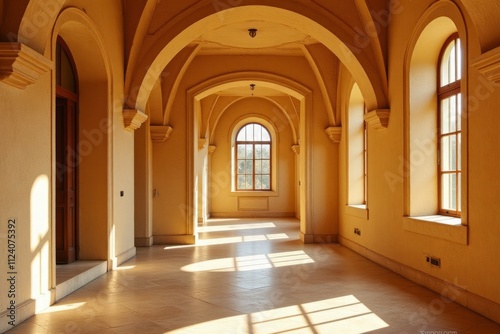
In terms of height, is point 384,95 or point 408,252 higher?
point 384,95

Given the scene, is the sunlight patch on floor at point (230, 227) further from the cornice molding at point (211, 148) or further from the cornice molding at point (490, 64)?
the cornice molding at point (490, 64)

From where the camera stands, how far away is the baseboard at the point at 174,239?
10.9 metres

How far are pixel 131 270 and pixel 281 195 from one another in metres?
11.2

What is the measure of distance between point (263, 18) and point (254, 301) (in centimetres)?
479

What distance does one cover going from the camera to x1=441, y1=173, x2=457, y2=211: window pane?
634 centimetres

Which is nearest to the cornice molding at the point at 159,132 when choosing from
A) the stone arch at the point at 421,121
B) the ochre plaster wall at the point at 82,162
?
the ochre plaster wall at the point at 82,162

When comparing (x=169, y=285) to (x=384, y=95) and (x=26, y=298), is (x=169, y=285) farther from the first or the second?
(x=384, y=95)

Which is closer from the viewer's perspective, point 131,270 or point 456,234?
point 456,234

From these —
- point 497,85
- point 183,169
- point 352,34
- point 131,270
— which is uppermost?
point 352,34

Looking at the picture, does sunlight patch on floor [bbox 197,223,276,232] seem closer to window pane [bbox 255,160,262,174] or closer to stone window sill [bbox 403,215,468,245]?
window pane [bbox 255,160,262,174]

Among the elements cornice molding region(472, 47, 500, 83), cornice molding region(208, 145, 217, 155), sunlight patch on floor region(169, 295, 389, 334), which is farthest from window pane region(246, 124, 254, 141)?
cornice molding region(472, 47, 500, 83)

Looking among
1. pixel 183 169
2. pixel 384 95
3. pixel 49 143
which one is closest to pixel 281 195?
pixel 183 169

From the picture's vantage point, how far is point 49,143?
17.7 ft

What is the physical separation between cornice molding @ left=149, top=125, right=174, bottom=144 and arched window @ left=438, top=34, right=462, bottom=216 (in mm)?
5856
